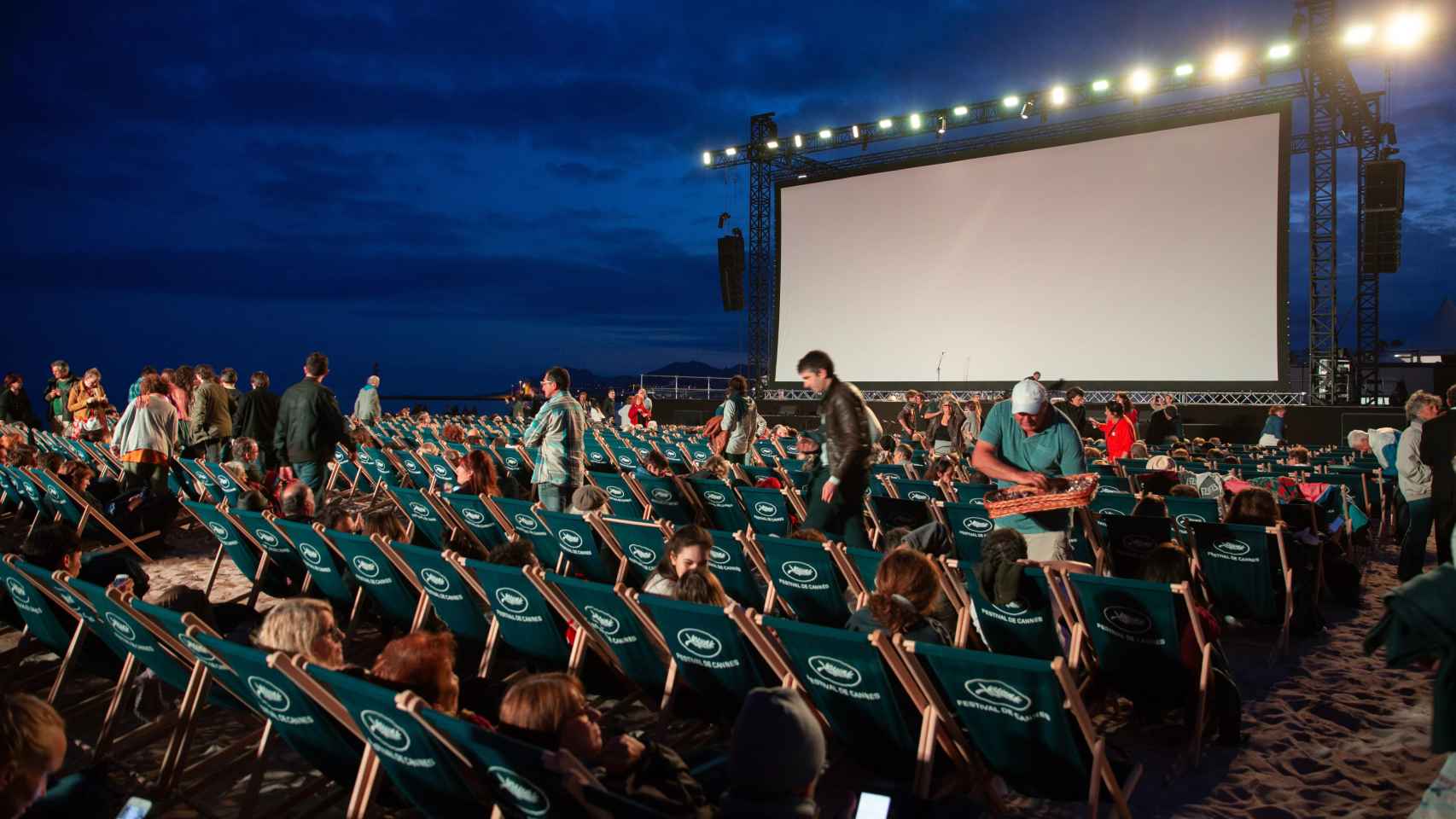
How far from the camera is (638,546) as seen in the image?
457cm

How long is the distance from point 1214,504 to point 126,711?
5.35m

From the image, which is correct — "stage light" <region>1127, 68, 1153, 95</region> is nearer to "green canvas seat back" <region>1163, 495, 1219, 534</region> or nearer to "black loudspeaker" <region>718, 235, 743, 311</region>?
"black loudspeaker" <region>718, 235, 743, 311</region>

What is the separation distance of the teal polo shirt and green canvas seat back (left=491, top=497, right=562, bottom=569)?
2.35 m

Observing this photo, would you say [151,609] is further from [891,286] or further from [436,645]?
[891,286]

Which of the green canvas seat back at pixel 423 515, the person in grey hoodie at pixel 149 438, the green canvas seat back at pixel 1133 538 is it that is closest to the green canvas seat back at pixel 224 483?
the person in grey hoodie at pixel 149 438

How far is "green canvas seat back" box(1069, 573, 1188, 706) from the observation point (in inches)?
123

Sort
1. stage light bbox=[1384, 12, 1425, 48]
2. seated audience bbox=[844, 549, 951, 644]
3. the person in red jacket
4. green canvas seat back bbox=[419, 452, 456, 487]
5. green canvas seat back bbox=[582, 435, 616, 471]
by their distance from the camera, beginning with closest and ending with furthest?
seated audience bbox=[844, 549, 951, 644]
green canvas seat back bbox=[419, 452, 456, 487]
the person in red jacket
green canvas seat back bbox=[582, 435, 616, 471]
stage light bbox=[1384, 12, 1425, 48]

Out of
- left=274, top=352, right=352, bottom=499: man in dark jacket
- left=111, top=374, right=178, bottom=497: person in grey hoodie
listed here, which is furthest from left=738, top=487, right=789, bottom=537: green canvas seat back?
left=111, top=374, right=178, bottom=497: person in grey hoodie

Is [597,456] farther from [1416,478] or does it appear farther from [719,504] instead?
[1416,478]

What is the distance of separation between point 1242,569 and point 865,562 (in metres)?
2.18

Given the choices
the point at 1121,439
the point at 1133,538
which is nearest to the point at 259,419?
the point at 1133,538

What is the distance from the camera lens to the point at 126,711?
11.9 feet

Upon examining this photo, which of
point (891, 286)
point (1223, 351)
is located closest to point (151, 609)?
point (1223, 351)

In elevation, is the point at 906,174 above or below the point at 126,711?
above
